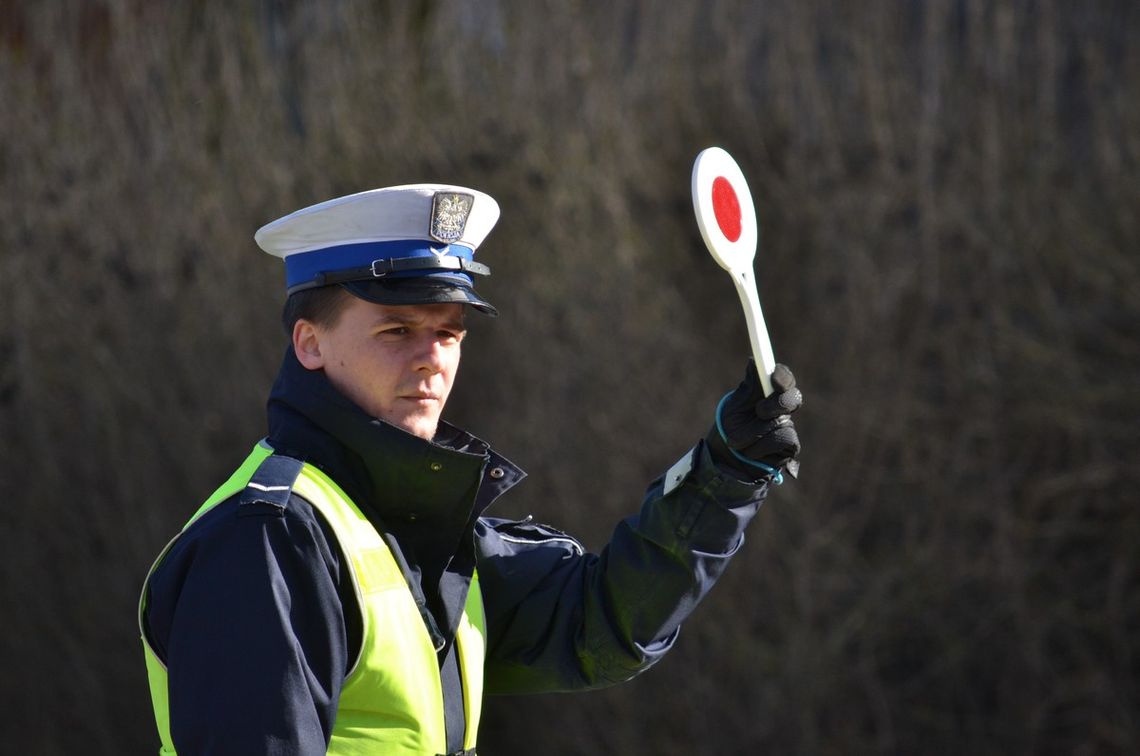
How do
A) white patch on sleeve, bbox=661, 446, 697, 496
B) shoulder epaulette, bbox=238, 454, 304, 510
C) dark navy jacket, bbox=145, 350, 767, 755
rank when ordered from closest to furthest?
dark navy jacket, bbox=145, 350, 767, 755 → shoulder epaulette, bbox=238, 454, 304, 510 → white patch on sleeve, bbox=661, 446, 697, 496

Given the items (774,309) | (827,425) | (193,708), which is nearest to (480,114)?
(774,309)

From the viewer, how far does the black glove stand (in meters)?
2.61

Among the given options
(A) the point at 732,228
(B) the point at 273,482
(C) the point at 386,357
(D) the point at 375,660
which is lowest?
(D) the point at 375,660

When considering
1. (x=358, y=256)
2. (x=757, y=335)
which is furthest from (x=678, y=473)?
(x=358, y=256)

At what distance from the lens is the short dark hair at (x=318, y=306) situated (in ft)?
8.50

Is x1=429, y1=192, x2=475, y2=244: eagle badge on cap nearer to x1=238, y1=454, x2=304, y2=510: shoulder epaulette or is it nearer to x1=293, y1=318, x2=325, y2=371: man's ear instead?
x1=293, y1=318, x2=325, y2=371: man's ear

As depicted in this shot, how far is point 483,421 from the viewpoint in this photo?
6.18 meters

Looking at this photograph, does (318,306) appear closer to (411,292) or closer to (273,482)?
(411,292)

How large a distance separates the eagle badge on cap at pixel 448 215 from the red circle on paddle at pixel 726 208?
1.50ft

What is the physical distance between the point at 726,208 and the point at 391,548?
89cm

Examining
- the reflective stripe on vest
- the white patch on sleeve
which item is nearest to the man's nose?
the reflective stripe on vest

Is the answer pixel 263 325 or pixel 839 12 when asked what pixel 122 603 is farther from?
pixel 839 12

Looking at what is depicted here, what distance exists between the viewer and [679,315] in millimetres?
5820

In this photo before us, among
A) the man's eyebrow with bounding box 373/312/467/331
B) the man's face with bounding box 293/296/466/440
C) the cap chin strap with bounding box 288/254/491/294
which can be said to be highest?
the cap chin strap with bounding box 288/254/491/294
